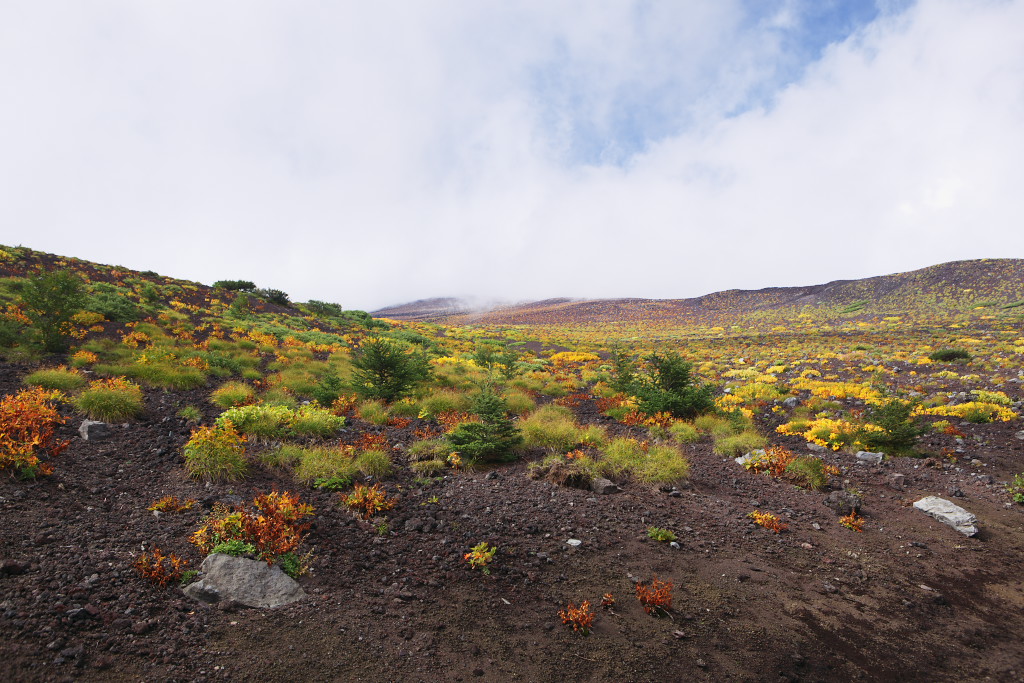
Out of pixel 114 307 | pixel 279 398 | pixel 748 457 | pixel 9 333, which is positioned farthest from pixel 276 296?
pixel 748 457

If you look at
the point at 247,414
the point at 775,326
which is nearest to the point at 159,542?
the point at 247,414

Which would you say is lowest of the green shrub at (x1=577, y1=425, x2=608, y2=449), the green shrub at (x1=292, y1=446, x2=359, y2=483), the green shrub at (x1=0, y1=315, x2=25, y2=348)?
the green shrub at (x1=577, y1=425, x2=608, y2=449)

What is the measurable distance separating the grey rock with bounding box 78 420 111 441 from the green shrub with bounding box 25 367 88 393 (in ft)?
8.95

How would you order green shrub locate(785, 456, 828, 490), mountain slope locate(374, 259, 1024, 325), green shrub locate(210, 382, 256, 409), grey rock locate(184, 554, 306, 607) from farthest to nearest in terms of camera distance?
mountain slope locate(374, 259, 1024, 325) < green shrub locate(210, 382, 256, 409) < green shrub locate(785, 456, 828, 490) < grey rock locate(184, 554, 306, 607)

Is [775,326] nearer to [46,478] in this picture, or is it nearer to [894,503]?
[894,503]

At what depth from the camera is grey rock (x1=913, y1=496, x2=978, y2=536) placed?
6633mm

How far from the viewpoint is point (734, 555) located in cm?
593

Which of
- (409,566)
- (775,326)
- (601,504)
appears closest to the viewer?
(409,566)

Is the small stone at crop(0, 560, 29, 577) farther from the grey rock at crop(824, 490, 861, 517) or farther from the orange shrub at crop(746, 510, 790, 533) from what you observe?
the grey rock at crop(824, 490, 861, 517)

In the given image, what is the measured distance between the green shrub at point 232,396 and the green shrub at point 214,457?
411 cm

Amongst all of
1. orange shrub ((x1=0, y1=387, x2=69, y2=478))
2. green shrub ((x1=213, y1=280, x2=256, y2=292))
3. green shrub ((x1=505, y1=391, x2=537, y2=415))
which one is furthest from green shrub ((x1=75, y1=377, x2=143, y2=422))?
green shrub ((x1=213, y1=280, x2=256, y2=292))

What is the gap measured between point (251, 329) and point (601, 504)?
21885 millimetres

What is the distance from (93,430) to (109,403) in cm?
120

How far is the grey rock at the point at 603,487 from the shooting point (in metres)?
7.40
